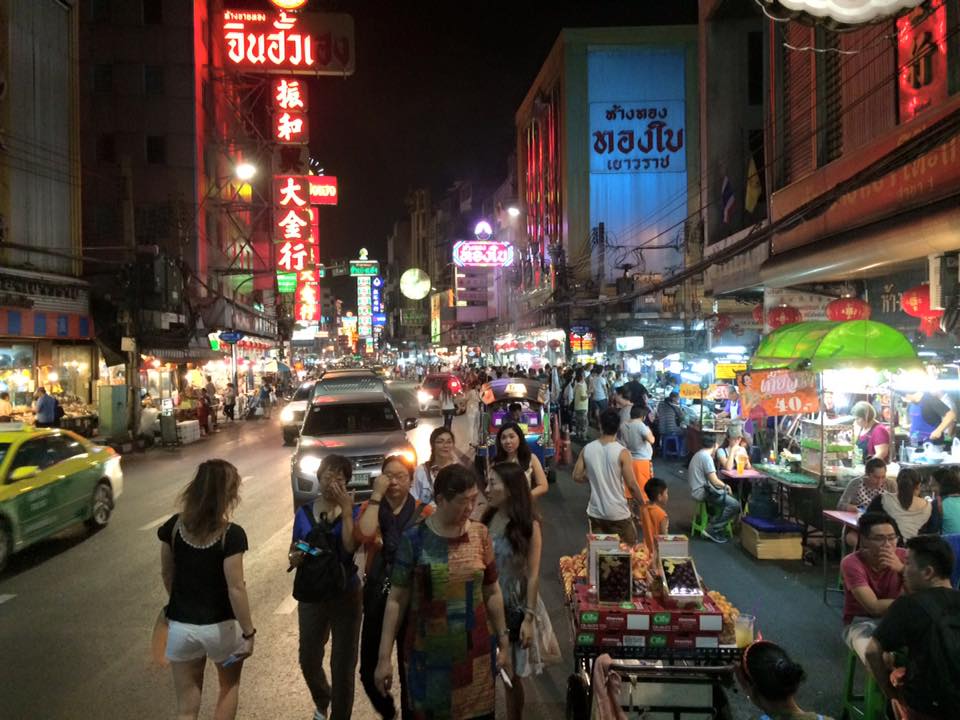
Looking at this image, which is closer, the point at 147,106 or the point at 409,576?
the point at 409,576

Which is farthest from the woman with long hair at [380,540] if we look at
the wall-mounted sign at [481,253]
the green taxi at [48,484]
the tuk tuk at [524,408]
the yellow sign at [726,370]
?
the wall-mounted sign at [481,253]

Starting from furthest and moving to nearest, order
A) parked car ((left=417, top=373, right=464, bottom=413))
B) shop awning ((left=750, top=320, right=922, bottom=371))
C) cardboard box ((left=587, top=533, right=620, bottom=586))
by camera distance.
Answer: parked car ((left=417, top=373, right=464, bottom=413)) < shop awning ((left=750, top=320, right=922, bottom=371)) < cardboard box ((left=587, top=533, right=620, bottom=586))

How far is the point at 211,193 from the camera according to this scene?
34.9 metres

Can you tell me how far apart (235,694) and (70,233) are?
2257 cm

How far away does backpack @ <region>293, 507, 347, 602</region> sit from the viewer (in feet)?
14.9

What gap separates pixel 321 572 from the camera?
456 cm

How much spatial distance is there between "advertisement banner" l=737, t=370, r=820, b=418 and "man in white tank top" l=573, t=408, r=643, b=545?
3.08m

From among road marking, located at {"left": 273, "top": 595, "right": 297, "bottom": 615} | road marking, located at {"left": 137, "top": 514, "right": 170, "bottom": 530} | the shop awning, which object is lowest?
road marking, located at {"left": 137, "top": 514, "right": 170, "bottom": 530}

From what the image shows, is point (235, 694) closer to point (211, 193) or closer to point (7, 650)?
point (7, 650)

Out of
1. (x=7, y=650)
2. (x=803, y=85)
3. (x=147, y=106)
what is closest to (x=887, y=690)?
(x=7, y=650)

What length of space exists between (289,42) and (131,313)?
17.6 m

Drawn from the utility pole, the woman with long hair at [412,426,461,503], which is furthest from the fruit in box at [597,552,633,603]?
the utility pole

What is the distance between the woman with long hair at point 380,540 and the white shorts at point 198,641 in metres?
0.82

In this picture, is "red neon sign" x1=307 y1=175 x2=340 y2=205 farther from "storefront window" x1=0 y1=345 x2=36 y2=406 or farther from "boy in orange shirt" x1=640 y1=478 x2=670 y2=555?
"boy in orange shirt" x1=640 y1=478 x2=670 y2=555
